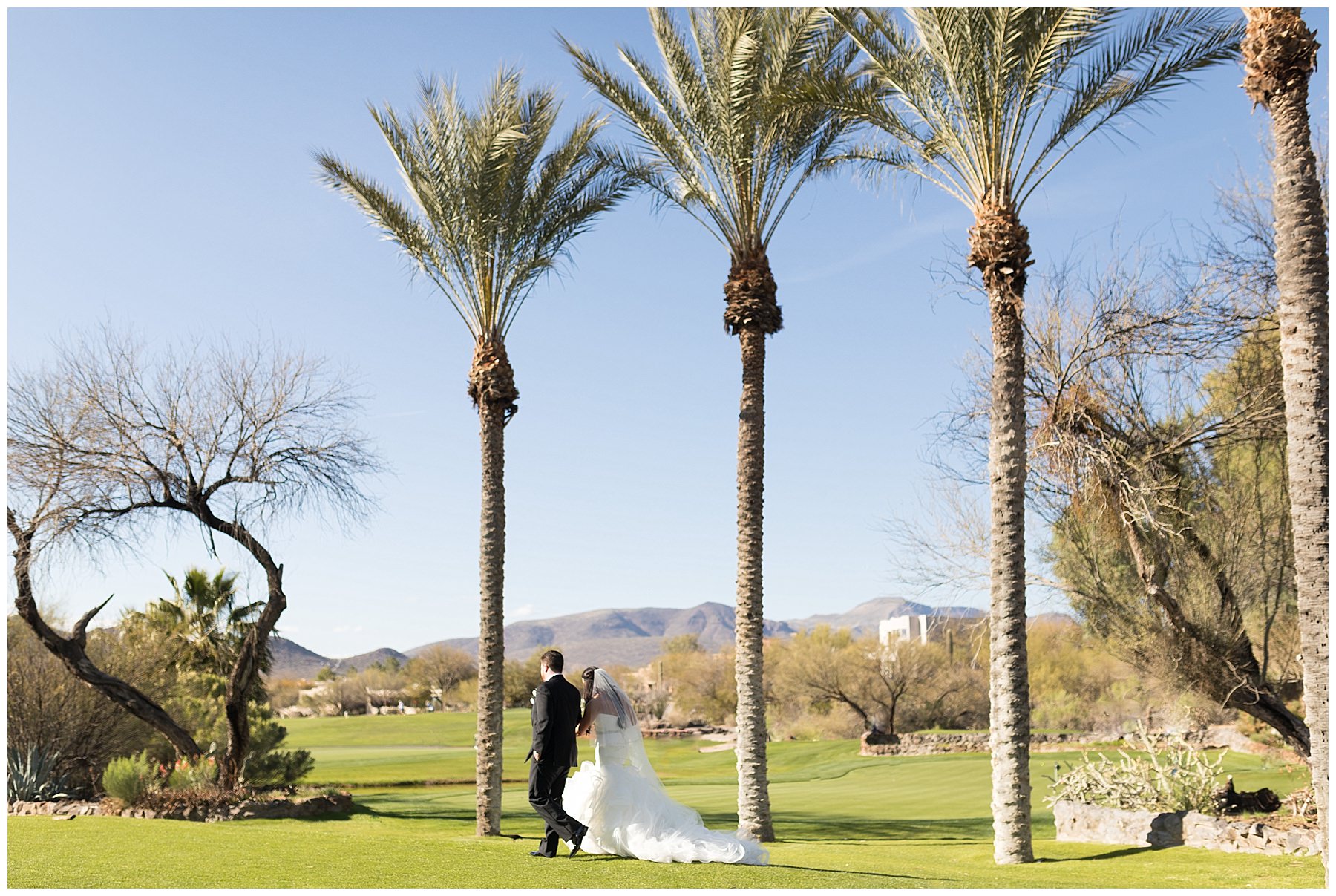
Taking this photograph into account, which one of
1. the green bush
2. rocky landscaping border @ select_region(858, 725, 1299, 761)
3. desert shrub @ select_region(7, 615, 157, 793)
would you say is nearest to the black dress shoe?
the green bush

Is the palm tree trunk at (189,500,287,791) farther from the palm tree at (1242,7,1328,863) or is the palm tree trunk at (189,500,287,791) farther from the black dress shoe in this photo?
the palm tree at (1242,7,1328,863)

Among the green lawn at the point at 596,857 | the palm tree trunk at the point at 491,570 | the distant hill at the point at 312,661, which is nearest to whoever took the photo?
the green lawn at the point at 596,857

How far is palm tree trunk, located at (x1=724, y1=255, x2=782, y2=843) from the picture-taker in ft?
47.5

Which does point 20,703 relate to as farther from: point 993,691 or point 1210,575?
point 1210,575

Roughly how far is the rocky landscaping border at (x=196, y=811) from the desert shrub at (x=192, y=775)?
869 millimetres

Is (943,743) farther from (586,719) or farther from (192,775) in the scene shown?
(586,719)

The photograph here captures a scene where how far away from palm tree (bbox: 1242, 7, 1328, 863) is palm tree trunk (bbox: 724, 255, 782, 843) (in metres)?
6.33

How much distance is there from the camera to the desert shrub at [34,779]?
61.1 ft

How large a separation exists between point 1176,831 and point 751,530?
649 cm

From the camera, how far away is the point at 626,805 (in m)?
9.91

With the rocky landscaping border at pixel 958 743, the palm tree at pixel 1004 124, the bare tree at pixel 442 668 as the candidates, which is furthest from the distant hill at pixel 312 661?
the palm tree at pixel 1004 124

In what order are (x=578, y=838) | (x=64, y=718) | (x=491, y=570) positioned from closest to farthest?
(x=578, y=838), (x=491, y=570), (x=64, y=718)

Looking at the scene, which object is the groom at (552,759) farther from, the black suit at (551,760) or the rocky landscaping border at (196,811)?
the rocky landscaping border at (196,811)

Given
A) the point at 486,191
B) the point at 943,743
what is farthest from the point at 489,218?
the point at 943,743
